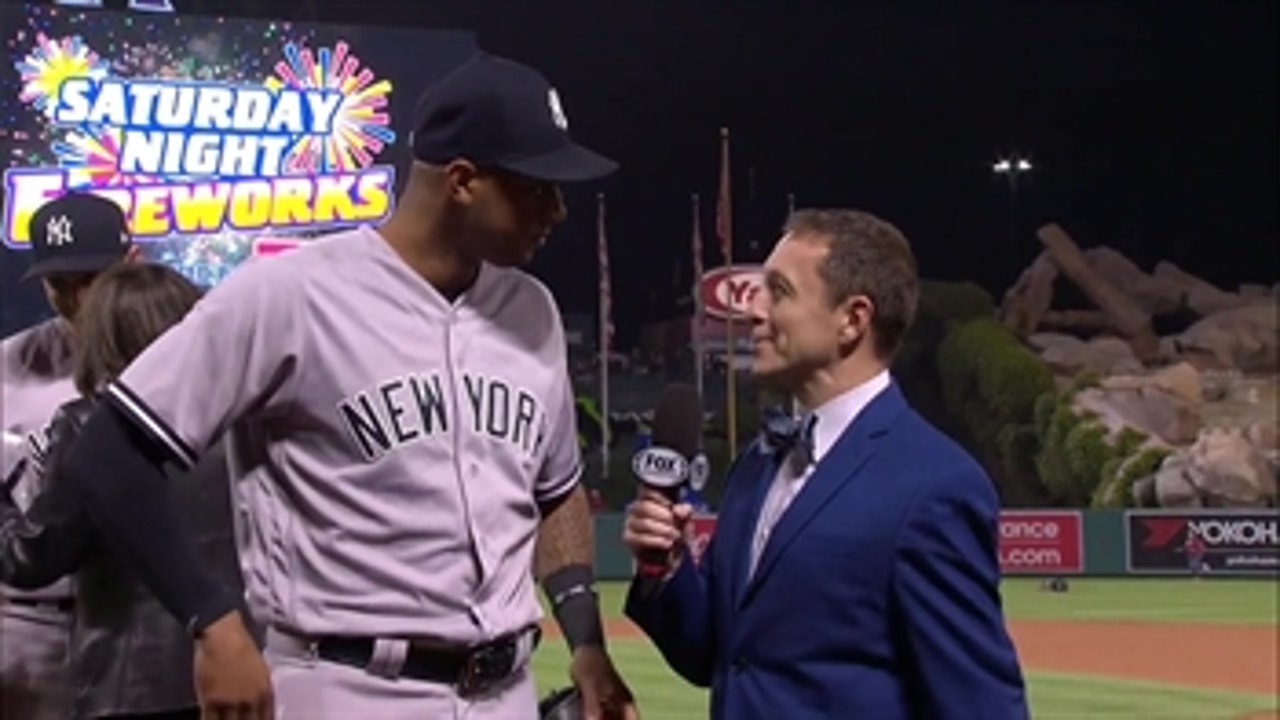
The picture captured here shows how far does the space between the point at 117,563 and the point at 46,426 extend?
75 cm

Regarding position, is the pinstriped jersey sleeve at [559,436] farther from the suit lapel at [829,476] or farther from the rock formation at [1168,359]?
the rock formation at [1168,359]

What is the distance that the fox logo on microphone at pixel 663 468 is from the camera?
3.12 m

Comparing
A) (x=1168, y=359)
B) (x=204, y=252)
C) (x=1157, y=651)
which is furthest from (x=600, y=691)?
(x=1168, y=359)

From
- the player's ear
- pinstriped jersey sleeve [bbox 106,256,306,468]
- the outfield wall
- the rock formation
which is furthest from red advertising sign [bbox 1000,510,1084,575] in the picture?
pinstriped jersey sleeve [bbox 106,256,306,468]

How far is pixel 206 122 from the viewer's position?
3033 cm

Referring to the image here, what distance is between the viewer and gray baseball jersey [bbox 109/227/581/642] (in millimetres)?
2861

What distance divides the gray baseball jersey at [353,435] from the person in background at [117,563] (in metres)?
0.55

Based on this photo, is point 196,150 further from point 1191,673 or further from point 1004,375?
point 1191,673

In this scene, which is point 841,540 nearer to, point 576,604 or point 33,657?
point 576,604

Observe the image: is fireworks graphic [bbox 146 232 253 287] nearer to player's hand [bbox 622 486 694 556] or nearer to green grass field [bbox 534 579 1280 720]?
green grass field [bbox 534 579 1280 720]

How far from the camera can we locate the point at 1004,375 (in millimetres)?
39469

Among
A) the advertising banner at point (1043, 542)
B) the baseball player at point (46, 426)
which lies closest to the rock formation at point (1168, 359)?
the advertising banner at point (1043, 542)

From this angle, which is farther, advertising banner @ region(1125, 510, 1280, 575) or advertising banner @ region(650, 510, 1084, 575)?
advertising banner @ region(650, 510, 1084, 575)

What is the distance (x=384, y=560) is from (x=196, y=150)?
28.1 metres
